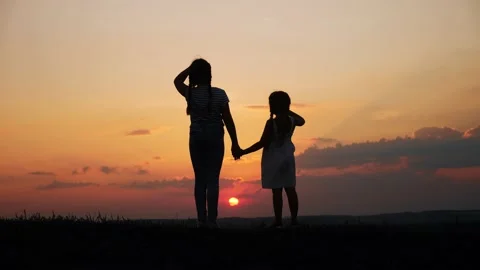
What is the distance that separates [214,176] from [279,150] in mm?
2057

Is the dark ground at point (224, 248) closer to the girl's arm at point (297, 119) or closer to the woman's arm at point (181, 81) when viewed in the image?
the woman's arm at point (181, 81)

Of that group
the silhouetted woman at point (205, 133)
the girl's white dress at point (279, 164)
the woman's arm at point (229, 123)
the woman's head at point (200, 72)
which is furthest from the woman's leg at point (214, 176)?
the girl's white dress at point (279, 164)

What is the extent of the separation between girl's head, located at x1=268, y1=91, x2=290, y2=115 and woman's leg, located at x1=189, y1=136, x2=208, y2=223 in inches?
85.5

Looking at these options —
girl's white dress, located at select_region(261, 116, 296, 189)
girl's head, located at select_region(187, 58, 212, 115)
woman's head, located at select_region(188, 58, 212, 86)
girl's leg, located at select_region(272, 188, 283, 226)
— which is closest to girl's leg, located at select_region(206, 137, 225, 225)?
girl's head, located at select_region(187, 58, 212, 115)

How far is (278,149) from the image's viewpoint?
1393 cm

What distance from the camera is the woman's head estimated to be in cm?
1223

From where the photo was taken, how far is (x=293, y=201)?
13.8m

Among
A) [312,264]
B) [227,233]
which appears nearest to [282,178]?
[227,233]

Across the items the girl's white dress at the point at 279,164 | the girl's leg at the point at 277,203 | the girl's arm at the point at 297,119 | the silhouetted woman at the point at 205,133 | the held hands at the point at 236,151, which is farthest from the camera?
the girl's arm at the point at 297,119

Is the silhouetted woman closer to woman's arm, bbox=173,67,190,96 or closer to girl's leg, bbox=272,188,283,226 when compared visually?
woman's arm, bbox=173,67,190,96

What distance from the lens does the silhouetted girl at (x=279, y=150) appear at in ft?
45.3

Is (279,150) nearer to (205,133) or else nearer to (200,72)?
(205,133)

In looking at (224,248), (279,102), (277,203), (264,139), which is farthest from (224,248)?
Result: (279,102)

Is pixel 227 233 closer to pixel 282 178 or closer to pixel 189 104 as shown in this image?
pixel 189 104
